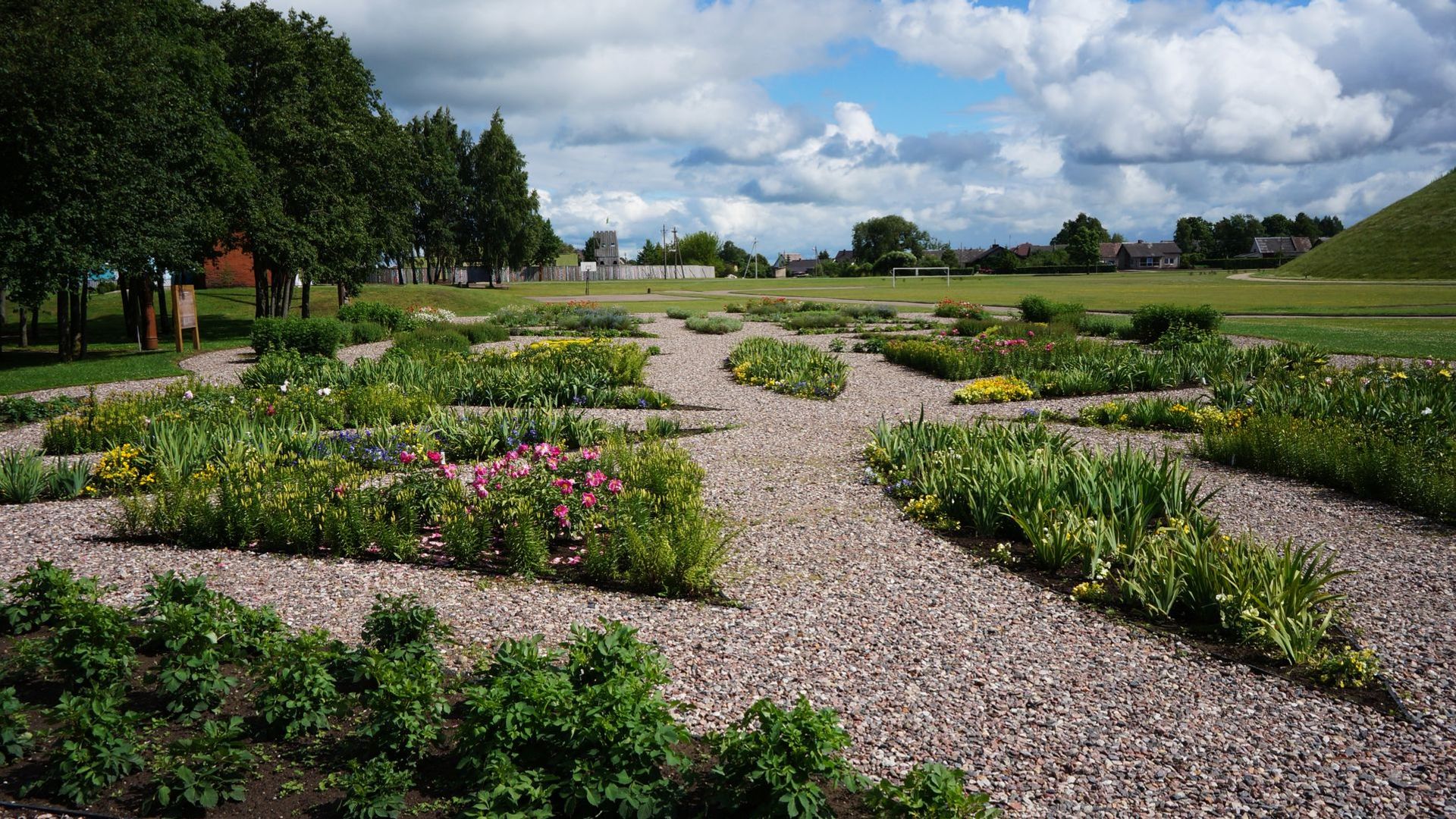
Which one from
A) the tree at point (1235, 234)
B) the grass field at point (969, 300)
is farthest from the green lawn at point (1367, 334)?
the tree at point (1235, 234)

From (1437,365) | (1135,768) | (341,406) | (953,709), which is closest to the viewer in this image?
(1135,768)

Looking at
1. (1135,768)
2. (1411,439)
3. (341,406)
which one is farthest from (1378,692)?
(341,406)

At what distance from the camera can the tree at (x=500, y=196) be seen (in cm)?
6156

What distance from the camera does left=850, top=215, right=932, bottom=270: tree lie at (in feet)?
395

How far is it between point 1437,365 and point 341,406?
14382 mm

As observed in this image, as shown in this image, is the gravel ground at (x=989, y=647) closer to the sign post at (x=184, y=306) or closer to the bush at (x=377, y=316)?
the sign post at (x=184, y=306)

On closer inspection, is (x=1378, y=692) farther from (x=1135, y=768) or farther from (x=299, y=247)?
(x=299, y=247)

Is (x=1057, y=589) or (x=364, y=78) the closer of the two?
(x=1057, y=589)

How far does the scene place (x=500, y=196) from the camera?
61562mm

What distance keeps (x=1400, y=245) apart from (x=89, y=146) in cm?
7137

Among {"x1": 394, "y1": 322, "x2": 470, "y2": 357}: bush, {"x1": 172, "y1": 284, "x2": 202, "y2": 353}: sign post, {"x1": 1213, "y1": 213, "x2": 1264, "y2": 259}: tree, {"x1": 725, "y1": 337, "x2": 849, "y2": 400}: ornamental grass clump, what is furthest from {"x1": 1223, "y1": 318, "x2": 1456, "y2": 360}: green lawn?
{"x1": 1213, "y1": 213, "x2": 1264, "y2": 259}: tree

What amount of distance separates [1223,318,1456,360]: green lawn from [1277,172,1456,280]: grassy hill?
114 ft

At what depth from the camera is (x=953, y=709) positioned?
13.2 feet

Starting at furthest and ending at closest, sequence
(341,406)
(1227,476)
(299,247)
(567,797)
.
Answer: (299,247)
(341,406)
(1227,476)
(567,797)
